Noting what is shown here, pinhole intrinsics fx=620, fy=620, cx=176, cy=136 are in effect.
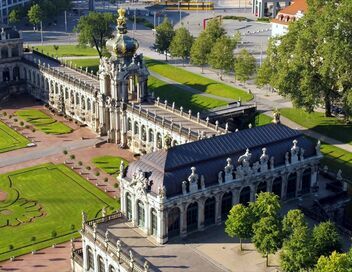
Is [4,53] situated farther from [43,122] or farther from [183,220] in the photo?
[183,220]

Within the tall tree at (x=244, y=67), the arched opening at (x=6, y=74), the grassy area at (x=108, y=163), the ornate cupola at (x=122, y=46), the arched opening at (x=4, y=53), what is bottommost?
the grassy area at (x=108, y=163)

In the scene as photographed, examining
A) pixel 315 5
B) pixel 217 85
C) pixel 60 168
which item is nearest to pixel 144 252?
pixel 60 168

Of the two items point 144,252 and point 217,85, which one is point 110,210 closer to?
point 144,252

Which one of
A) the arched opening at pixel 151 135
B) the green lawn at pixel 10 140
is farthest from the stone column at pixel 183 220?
the green lawn at pixel 10 140

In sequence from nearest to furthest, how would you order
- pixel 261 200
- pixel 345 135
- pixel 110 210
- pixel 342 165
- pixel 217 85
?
pixel 261 200 → pixel 110 210 → pixel 342 165 → pixel 345 135 → pixel 217 85

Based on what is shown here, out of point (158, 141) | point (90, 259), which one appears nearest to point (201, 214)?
point (90, 259)

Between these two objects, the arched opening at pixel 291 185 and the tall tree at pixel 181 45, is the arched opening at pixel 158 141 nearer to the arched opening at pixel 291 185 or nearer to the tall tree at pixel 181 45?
the arched opening at pixel 291 185
